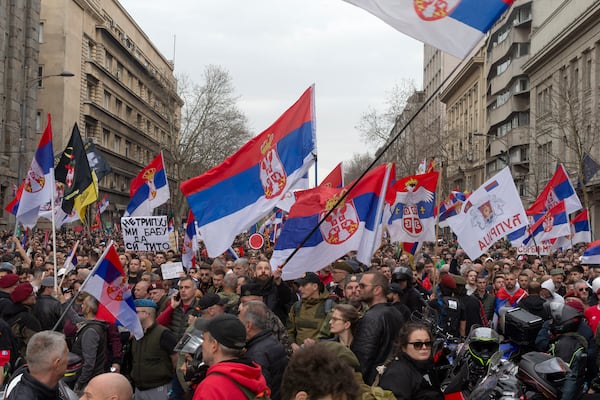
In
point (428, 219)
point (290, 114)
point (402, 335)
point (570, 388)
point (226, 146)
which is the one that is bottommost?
point (570, 388)

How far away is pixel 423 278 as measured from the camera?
48.5ft

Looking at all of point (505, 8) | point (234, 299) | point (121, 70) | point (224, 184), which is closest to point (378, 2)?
point (505, 8)

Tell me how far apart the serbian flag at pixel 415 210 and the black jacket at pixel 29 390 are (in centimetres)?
908

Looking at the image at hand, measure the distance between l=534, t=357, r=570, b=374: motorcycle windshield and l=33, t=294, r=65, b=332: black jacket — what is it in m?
4.88

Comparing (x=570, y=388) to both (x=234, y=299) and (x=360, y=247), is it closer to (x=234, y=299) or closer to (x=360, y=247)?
(x=360, y=247)

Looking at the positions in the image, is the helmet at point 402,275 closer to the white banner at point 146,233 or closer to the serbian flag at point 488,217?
the serbian flag at point 488,217

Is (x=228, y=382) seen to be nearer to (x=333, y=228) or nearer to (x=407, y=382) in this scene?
(x=407, y=382)

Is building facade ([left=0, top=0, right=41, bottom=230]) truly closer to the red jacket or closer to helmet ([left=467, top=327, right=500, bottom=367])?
helmet ([left=467, top=327, right=500, bottom=367])

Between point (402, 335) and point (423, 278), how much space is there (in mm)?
10165

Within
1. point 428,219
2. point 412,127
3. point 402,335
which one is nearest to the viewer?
point 402,335

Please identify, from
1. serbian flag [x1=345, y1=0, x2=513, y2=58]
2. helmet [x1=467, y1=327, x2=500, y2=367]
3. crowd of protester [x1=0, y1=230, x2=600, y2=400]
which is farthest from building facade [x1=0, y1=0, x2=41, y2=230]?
helmet [x1=467, y1=327, x2=500, y2=367]

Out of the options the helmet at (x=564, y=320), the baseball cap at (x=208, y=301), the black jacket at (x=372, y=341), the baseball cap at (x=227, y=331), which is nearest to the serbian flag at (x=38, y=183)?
the baseball cap at (x=208, y=301)

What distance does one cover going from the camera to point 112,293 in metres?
6.45

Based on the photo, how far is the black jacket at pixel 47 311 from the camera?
801 cm
